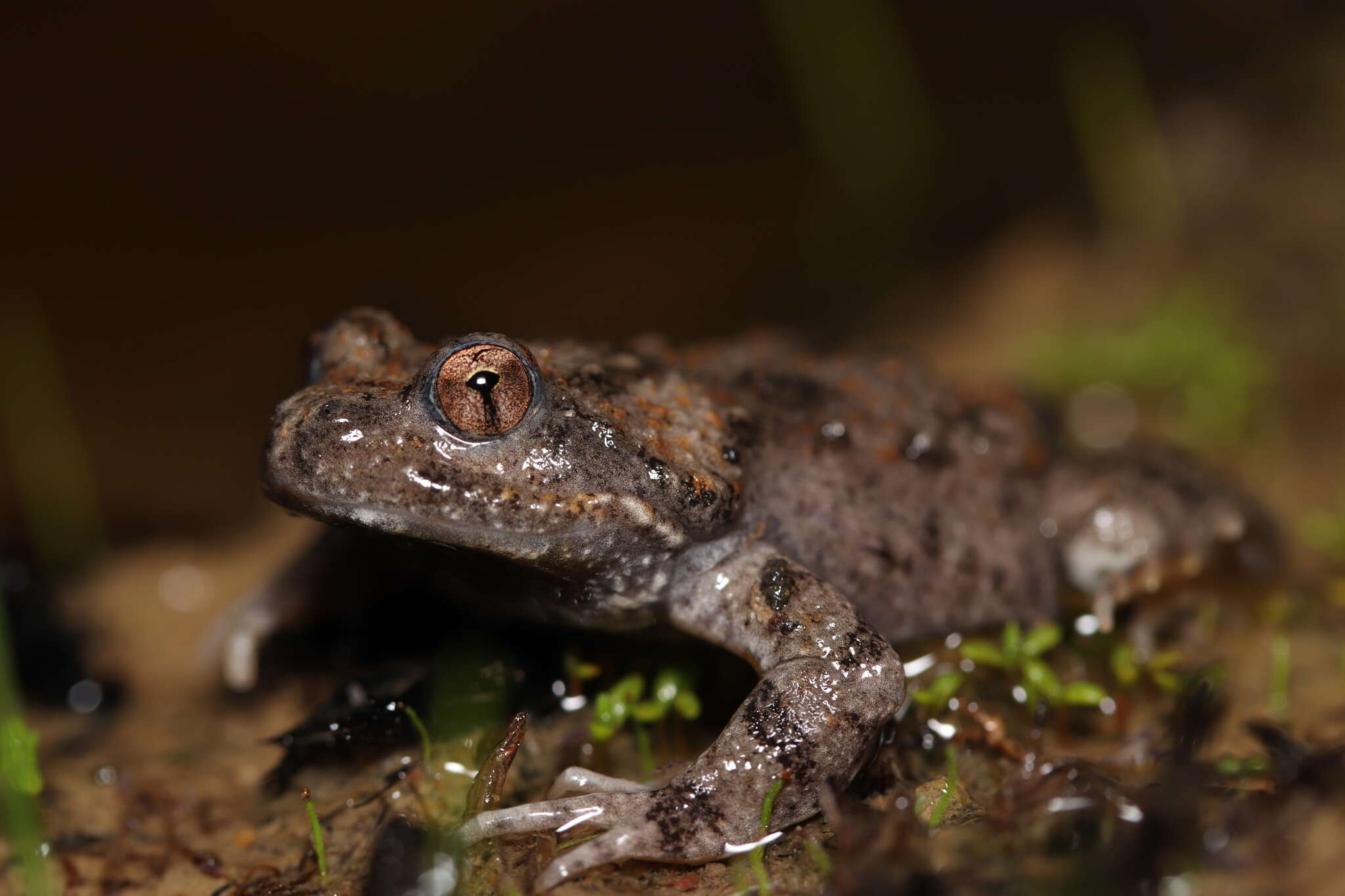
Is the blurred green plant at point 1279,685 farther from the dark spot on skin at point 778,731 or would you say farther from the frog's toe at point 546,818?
the frog's toe at point 546,818

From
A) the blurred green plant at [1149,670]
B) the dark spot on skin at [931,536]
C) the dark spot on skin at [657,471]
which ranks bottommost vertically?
the blurred green plant at [1149,670]

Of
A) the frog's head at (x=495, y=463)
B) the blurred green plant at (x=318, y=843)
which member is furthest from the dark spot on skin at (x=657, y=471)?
the blurred green plant at (x=318, y=843)

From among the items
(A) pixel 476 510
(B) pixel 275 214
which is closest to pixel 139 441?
(B) pixel 275 214

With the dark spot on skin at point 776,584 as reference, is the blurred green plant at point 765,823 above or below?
below

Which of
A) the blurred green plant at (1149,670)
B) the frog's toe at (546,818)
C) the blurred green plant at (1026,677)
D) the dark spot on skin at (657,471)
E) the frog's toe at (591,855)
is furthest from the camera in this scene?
the blurred green plant at (1149,670)

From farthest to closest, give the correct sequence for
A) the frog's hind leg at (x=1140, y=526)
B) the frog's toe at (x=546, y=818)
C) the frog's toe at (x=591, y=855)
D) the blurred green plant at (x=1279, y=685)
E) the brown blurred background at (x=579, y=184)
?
the brown blurred background at (x=579, y=184) → the frog's hind leg at (x=1140, y=526) → the blurred green plant at (x=1279, y=685) → the frog's toe at (x=546, y=818) → the frog's toe at (x=591, y=855)

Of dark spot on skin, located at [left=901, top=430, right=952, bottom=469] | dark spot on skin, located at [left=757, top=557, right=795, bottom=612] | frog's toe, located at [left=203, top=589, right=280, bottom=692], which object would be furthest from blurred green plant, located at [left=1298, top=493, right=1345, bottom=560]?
frog's toe, located at [left=203, top=589, right=280, bottom=692]

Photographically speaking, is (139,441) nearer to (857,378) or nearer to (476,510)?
(476,510)
